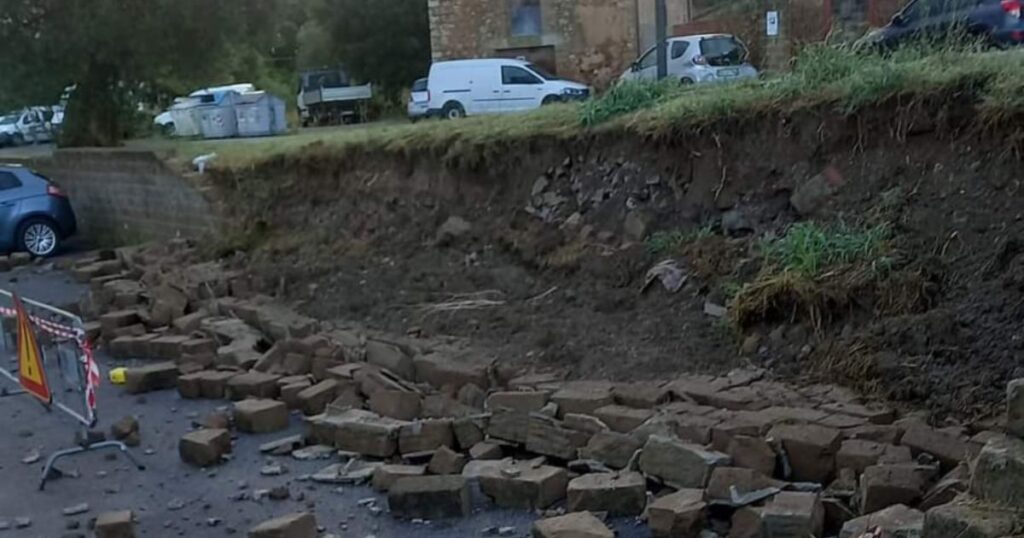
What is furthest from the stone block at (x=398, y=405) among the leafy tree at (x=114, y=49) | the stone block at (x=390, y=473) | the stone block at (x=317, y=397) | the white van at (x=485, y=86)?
the white van at (x=485, y=86)

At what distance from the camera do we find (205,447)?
706 centimetres

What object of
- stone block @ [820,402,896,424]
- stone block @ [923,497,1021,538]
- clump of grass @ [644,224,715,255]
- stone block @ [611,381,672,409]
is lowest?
stone block @ [611,381,672,409]

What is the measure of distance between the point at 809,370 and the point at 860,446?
3.55 ft

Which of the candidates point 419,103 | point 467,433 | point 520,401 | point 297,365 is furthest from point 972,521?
point 419,103

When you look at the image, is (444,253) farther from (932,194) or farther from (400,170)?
(932,194)

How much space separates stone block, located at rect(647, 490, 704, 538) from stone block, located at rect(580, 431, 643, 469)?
0.71m

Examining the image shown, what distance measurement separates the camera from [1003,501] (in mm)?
3535

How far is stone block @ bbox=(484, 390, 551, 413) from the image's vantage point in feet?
22.9

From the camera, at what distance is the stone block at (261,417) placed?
770 centimetres

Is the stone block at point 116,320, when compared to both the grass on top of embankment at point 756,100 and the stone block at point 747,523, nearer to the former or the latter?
the grass on top of embankment at point 756,100

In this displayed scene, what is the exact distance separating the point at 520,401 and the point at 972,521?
151 inches

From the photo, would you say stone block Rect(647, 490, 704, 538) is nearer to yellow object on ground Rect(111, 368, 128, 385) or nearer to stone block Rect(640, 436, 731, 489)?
stone block Rect(640, 436, 731, 489)

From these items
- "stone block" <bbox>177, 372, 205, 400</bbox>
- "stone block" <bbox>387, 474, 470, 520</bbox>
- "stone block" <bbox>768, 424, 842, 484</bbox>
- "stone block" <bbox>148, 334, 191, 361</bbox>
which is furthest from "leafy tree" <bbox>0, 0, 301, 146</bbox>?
"stone block" <bbox>768, 424, 842, 484</bbox>

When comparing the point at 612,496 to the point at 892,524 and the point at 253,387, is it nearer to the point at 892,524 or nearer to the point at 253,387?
the point at 892,524
